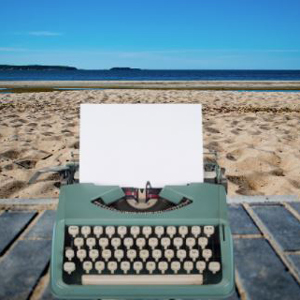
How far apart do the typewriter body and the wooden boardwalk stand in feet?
0.67

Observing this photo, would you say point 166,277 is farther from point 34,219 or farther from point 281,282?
point 34,219

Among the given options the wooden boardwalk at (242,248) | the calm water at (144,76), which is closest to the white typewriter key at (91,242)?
the wooden boardwalk at (242,248)

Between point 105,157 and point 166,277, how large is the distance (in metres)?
0.72

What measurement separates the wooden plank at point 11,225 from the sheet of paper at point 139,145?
793 mm

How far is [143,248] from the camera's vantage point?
179 centimetres

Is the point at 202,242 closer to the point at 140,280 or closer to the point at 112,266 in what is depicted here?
the point at 140,280

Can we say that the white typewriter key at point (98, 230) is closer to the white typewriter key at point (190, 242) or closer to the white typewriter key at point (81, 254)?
the white typewriter key at point (81, 254)

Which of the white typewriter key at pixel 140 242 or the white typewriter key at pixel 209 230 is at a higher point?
the white typewriter key at pixel 209 230

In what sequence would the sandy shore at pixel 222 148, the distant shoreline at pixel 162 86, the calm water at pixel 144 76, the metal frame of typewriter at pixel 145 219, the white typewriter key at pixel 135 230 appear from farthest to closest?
the calm water at pixel 144 76 < the distant shoreline at pixel 162 86 < the sandy shore at pixel 222 148 < the white typewriter key at pixel 135 230 < the metal frame of typewriter at pixel 145 219

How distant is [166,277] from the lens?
1670mm

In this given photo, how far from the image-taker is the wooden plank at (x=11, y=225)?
2.30m

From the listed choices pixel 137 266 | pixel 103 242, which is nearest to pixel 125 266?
pixel 137 266

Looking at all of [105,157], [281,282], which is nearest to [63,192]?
[105,157]

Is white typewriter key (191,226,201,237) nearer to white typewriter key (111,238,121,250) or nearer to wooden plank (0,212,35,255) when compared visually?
white typewriter key (111,238,121,250)
